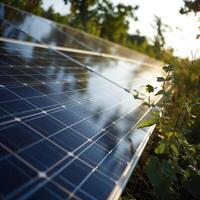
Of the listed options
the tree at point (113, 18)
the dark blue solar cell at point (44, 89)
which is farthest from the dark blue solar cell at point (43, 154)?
the tree at point (113, 18)

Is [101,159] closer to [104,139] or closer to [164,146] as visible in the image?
[104,139]

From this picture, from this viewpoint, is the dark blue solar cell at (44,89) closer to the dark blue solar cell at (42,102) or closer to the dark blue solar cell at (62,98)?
the dark blue solar cell at (62,98)

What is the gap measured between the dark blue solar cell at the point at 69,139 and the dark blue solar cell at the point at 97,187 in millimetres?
464

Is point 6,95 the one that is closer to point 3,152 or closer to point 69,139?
point 69,139

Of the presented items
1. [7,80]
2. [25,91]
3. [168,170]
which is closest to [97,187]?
[168,170]

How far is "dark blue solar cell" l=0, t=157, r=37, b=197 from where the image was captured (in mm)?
2551

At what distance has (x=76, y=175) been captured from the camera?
3369mm

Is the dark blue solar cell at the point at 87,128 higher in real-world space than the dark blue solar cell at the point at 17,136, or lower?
lower

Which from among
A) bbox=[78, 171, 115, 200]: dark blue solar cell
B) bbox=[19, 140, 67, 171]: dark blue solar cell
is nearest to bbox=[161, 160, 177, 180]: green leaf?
bbox=[78, 171, 115, 200]: dark blue solar cell

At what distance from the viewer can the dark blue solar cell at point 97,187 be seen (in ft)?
10.5

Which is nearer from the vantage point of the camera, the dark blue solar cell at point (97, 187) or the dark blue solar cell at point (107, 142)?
the dark blue solar cell at point (97, 187)

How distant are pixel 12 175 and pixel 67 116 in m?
2.14

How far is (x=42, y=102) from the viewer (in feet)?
15.8

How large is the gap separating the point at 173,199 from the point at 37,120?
2167 millimetres
